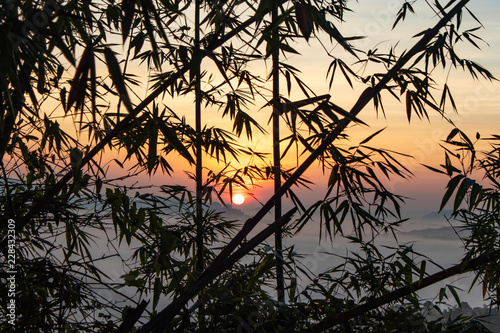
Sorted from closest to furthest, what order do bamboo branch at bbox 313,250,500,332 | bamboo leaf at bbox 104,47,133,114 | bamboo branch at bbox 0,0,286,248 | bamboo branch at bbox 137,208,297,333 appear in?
bamboo leaf at bbox 104,47,133,114 < bamboo branch at bbox 137,208,297,333 < bamboo branch at bbox 0,0,286,248 < bamboo branch at bbox 313,250,500,332

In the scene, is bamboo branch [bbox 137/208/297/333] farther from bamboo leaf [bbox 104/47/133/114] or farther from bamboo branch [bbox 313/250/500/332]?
bamboo branch [bbox 313/250/500/332]

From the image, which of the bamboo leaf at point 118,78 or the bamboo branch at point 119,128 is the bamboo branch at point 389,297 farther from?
the bamboo leaf at point 118,78

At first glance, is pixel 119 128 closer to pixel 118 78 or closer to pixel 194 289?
pixel 118 78

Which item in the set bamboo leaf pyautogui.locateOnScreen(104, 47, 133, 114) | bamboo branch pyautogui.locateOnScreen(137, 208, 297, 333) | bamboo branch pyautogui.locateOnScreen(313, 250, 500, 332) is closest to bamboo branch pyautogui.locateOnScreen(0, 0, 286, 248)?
bamboo leaf pyautogui.locateOnScreen(104, 47, 133, 114)

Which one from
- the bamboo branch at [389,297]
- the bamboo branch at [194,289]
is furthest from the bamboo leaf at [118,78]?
the bamboo branch at [389,297]

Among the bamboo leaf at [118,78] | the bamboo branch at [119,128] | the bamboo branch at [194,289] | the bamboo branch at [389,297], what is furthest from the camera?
the bamboo branch at [389,297]

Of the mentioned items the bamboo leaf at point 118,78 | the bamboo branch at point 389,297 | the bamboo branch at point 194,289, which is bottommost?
the bamboo branch at point 194,289

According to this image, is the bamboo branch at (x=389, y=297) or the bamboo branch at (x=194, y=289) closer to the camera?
the bamboo branch at (x=194, y=289)

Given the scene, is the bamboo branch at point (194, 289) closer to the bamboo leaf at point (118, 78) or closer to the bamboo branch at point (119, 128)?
the bamboo leaf at point (118, 78)

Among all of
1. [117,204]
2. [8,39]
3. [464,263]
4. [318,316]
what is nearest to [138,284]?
[117,204]

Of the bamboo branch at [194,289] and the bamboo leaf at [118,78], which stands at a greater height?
the bamboo leaf at [118,78]

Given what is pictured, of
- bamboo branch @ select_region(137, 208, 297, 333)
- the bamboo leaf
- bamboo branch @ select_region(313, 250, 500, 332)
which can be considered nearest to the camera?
the bamboo leaf

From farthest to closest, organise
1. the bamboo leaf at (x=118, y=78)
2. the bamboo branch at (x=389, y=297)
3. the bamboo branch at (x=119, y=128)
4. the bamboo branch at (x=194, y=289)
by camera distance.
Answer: the bamboo branch at (x=389, y=297) → the bamboo branch at (x=119, y=128) → the bamboo branch at (x=194, y=289) → the bamboo leaf at (x=118, y=78)

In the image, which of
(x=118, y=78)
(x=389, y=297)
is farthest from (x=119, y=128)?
(x=389, y=297)
